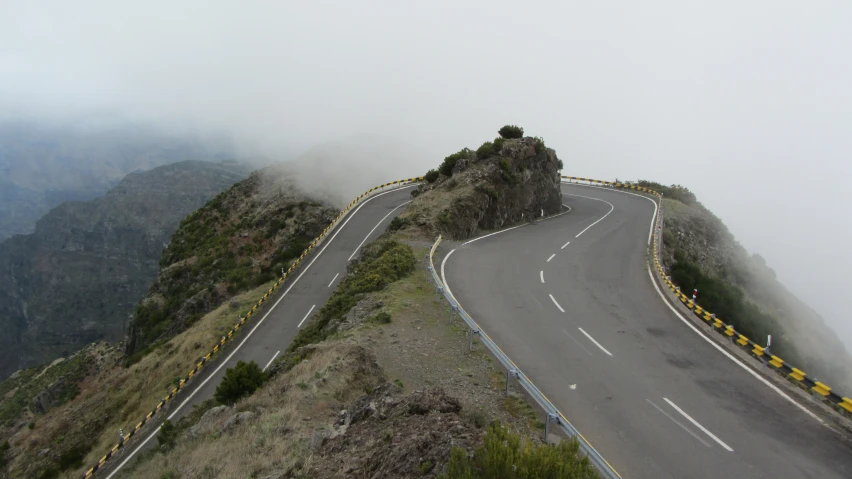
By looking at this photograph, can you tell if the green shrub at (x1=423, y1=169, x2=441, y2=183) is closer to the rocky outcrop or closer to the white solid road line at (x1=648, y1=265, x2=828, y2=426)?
the white solid road line at (x1=648, y1=265, x2=828, y2=426)

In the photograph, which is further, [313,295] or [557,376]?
[313,295]

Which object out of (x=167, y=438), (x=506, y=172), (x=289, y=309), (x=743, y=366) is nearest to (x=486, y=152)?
(x=506, y=172)

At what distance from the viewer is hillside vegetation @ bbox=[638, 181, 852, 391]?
23.9 metres

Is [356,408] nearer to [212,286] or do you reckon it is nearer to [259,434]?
[259,434]

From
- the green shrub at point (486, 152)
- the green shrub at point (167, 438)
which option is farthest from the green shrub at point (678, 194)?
the green shrub at point (167, 438)

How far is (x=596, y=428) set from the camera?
9.92 meters

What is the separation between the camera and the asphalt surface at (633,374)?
9.04 metres

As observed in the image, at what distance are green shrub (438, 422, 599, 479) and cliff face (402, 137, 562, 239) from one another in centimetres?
2121

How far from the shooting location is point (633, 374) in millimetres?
12406

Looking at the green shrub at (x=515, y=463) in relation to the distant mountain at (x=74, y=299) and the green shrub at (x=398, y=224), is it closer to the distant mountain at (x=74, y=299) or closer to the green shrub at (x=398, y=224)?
the green shrub at (x=398, y=224)

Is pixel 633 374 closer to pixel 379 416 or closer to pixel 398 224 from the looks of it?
pixel 379 416

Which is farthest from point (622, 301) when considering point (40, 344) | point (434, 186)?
point (40, 344)

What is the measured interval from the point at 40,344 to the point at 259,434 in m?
183

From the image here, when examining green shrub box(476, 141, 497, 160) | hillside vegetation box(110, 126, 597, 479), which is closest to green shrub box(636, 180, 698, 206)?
green shrub box(476, 141, 497, 160)
